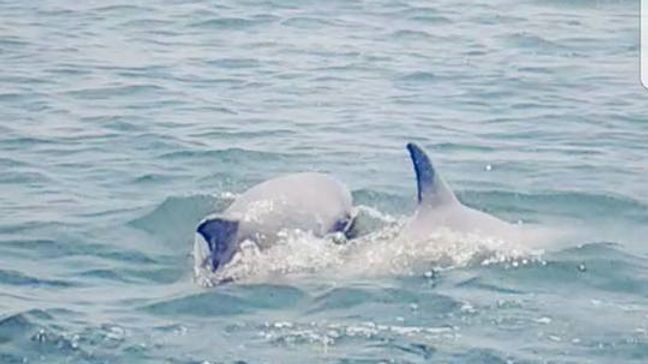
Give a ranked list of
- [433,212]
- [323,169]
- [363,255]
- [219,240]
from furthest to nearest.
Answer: [323,169] → [433,212] → [363,255] → [219,240]

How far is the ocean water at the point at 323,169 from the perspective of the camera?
381 inches

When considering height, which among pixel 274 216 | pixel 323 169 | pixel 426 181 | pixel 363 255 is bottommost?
pixel 323 169

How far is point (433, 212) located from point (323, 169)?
8.88ft

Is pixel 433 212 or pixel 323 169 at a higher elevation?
pixel 433 212

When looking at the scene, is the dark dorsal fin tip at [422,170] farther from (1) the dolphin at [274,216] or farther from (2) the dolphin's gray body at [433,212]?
(1) the dolphin at [274,216]

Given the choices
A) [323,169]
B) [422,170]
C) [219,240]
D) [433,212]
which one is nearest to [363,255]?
[433,212]

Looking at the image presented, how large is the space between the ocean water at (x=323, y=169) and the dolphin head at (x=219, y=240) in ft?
0.38

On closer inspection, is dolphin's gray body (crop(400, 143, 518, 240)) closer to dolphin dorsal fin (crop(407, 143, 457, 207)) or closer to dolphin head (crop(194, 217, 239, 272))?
dolphin dorsal fin (crop(407, 143, 457, 207))

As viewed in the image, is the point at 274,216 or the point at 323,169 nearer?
the point at 274,216

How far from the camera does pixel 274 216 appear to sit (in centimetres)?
1110

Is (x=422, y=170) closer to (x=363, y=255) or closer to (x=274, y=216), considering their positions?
(x=363, y=255)

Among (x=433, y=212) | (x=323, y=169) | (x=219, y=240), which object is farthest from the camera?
(x=323, y=169)

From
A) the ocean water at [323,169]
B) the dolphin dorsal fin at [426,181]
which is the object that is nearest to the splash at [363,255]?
the ocean water at [323,169]

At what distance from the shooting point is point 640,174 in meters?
13.6
